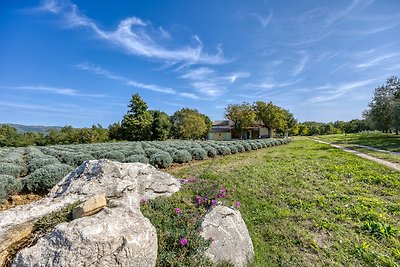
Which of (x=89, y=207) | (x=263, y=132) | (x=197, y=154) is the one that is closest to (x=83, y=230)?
(x=89, y=207)

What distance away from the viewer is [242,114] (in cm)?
4234

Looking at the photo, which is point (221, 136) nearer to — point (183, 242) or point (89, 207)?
point (183, 242)

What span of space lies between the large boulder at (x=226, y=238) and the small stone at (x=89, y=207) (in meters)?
1.64

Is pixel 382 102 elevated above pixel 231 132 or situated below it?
above

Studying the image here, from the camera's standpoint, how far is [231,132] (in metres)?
52.6

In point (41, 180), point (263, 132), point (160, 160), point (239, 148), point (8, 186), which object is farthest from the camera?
point (263, 132)

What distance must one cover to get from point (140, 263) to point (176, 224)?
1.49m

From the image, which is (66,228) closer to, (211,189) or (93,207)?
(93,207)

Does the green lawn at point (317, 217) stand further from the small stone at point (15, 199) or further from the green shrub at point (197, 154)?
the green shrub at point (197, 154)

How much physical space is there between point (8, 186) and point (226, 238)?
564 cm

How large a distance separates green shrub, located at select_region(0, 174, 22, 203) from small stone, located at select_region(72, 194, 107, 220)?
395cm

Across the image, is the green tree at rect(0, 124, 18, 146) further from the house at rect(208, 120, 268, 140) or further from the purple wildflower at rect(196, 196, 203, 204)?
the house at rect(208, 120, 268, 140)

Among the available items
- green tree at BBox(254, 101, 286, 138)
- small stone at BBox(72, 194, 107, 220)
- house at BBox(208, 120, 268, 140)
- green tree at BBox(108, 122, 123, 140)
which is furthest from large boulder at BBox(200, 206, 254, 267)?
house at BBox(208, 120, 268, 140)

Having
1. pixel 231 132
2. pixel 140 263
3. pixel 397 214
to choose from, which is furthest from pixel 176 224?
pixel 231 132
